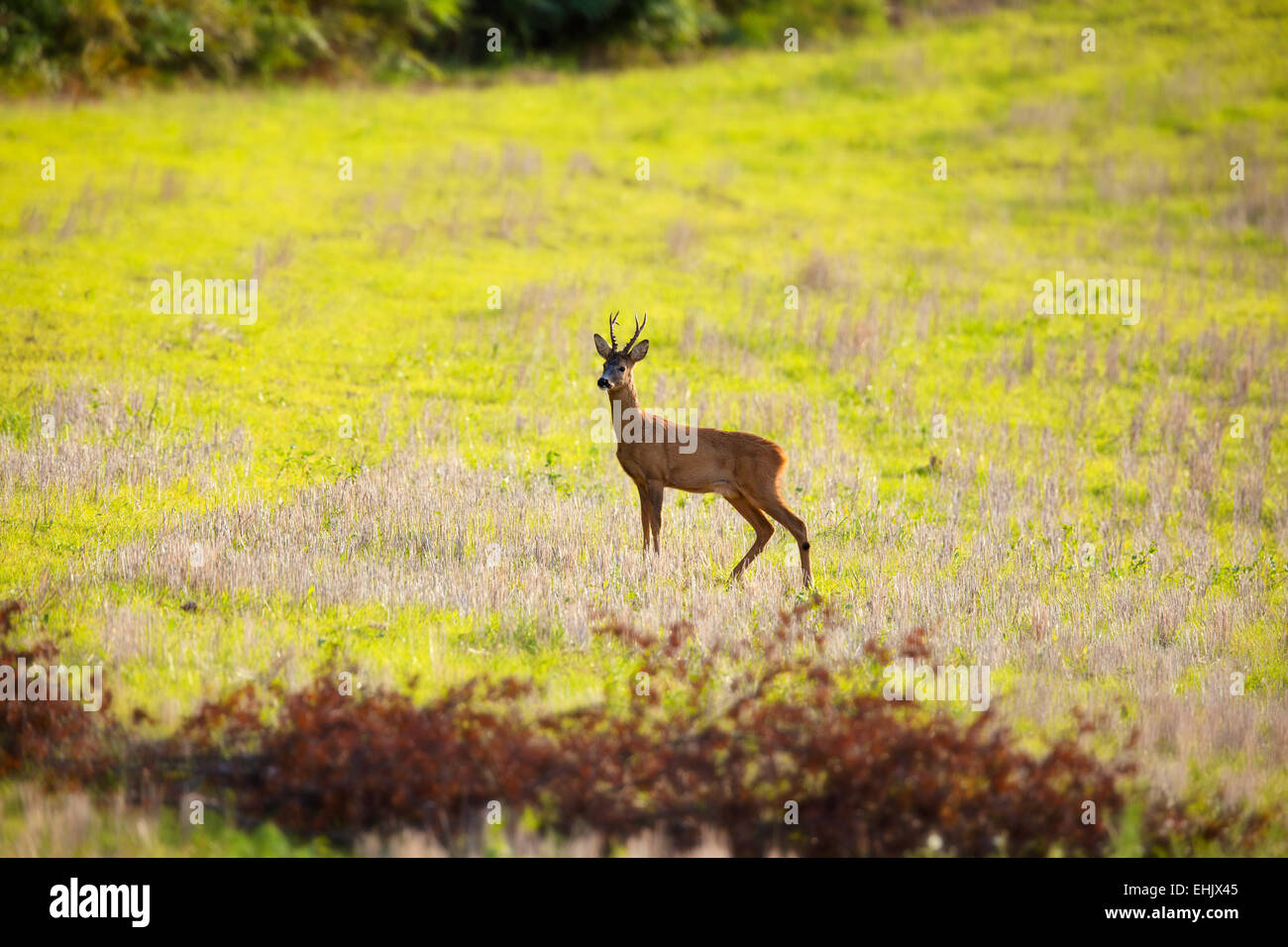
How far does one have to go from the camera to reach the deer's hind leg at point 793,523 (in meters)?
9.34

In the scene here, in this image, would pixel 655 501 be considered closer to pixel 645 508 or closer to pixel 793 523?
pixel 645 508

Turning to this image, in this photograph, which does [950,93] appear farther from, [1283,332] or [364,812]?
[364,812]

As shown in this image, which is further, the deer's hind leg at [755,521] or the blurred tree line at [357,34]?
the blurred tree line at [357,34]

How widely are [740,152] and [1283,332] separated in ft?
44.5

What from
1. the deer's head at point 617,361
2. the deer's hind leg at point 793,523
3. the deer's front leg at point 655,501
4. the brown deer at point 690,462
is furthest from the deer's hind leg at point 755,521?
the deer's head at point 617,361

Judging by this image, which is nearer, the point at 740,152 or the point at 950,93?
the point at 740,152

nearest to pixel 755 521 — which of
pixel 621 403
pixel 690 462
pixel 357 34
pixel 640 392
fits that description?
pixel 690 462

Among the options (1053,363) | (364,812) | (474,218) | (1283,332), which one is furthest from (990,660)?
(474,218)

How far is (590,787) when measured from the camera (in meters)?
5.68

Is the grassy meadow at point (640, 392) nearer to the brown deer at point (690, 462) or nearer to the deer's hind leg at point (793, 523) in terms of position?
the deer's hind leg at point (793, 523)

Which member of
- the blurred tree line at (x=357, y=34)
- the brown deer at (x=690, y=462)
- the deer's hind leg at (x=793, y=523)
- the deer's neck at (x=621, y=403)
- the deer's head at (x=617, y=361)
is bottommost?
the deer's hind leg at (x=793, y=523)

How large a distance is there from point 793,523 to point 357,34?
28.6 m

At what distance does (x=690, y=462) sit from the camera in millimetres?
9375

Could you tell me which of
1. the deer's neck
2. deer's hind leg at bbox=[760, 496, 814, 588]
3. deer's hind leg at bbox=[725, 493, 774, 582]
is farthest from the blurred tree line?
deer's hind leg at bbox=[760, 496, 814, 588]
